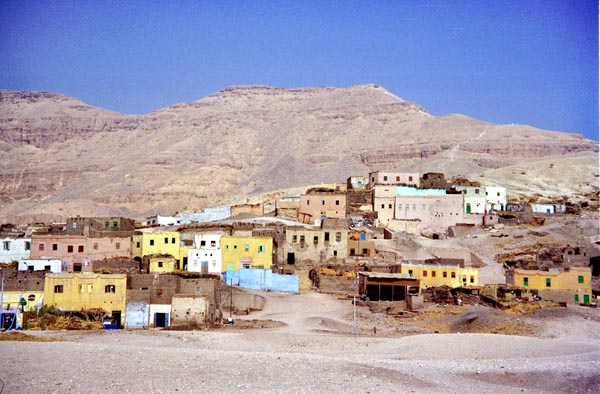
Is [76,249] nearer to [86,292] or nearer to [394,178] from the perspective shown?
[86,292]

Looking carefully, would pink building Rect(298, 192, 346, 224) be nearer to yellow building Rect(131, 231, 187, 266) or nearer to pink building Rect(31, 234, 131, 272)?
yellow building Rect(131, 231, 187, 266)

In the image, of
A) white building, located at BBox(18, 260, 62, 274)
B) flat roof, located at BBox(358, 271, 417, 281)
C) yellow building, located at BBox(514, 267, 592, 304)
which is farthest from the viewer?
flat roof, located at BBox(358, 271, 417, 281)

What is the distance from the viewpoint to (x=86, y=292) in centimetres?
3809

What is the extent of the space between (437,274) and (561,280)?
645 centimetres

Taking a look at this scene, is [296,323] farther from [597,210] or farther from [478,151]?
[478,151]

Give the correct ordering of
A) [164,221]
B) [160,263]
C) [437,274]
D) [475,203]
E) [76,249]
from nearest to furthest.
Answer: [160,263]
[437,274]
[76,249]
[164,221]
[475,203]

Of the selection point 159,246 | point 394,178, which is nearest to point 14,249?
point 159,246

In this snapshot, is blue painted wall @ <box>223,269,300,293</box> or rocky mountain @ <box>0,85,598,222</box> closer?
blue painted wall @ <box>223,269,300,293</box>

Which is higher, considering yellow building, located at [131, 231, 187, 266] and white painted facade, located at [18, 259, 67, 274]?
yellow building, located at [131, 231, 187, 266]

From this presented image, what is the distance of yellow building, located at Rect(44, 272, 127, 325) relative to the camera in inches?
1494

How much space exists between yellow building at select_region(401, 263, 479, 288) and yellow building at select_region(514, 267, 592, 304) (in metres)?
3.11

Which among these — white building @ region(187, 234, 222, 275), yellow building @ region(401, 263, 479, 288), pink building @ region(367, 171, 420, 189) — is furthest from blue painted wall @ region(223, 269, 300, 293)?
pink building @ region(367, 171, 420, 189)

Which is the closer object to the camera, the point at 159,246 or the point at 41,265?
the point at 41,265

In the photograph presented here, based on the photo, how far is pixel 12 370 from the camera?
23.3 metres
